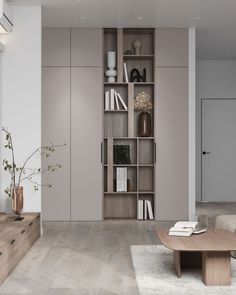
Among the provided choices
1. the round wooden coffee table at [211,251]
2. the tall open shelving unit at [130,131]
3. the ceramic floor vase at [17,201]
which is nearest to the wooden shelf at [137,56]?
the tall open shelving unit at [130,131]

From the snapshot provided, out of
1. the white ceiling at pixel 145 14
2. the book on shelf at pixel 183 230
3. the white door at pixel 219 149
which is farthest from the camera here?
the white door at pixel 219 149

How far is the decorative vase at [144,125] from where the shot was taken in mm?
7402

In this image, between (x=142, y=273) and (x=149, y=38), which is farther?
(x=149, y=38)

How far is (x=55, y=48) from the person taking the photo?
7.34m

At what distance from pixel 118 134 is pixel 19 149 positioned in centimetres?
200

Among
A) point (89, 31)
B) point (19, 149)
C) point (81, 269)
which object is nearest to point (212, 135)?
point (89, 31)

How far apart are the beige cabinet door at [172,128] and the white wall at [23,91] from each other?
6.65ft

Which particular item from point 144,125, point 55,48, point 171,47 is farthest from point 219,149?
point 55,48

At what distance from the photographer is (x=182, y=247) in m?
3.80

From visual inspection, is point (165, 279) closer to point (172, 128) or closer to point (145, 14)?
point (172, 128)

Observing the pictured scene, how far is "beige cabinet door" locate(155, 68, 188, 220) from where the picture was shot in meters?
7.43

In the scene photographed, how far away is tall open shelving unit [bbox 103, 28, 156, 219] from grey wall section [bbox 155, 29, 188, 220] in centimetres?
16

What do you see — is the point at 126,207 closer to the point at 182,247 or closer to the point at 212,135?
the point at 212,135

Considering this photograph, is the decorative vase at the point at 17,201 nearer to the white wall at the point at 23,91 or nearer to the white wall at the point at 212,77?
the white wall at the point at 23,91
